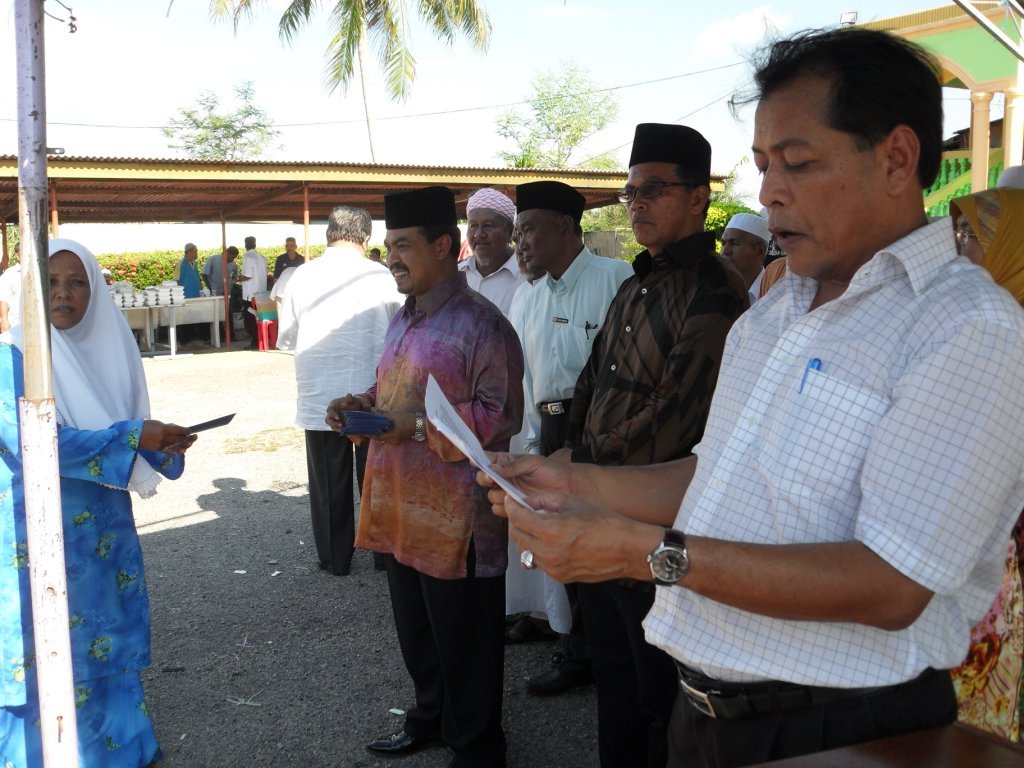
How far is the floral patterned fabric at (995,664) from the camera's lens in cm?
216

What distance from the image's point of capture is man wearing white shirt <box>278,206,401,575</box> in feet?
18.7

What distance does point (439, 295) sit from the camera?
3420 millimetres

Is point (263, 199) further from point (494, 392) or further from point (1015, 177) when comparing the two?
point (1015, 177)

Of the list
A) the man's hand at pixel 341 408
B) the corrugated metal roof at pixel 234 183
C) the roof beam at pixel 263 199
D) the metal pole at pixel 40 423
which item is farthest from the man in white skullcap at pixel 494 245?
Result: the roof beam at pixel 263 199

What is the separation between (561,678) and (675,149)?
7.63ft

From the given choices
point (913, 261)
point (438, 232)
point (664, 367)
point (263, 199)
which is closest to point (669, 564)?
point (913, 261)

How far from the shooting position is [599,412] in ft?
9.82

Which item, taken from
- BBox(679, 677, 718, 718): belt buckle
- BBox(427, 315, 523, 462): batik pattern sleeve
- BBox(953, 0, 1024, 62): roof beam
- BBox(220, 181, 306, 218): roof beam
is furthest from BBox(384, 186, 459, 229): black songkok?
BBox(220, 181, 306, 218): roof beam

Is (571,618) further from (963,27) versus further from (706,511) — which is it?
(963,27)

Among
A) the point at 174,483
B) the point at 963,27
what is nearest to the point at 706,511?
the point at 174,483

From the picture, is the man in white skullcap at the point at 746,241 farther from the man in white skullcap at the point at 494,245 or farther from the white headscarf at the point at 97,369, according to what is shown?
the white headscarf at the point at 97,369

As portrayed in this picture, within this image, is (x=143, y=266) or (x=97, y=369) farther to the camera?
(x=143, y=266)

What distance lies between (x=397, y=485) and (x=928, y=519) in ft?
7.72

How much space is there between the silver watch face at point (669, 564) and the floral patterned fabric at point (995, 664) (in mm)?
1216
